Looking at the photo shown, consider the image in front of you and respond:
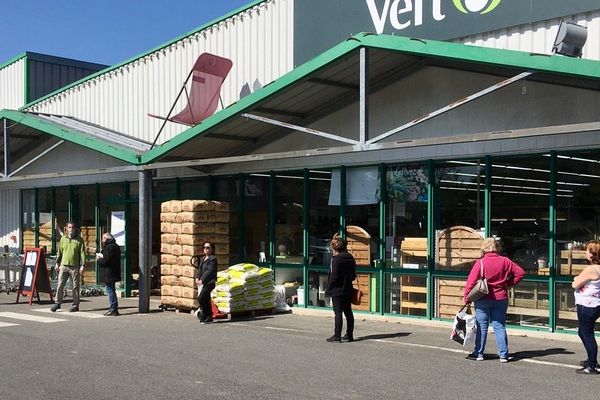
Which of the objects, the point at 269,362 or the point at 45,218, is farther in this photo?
the point at 45,218

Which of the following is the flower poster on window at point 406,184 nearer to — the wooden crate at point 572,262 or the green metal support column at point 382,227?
the green metal support column at point 382,227

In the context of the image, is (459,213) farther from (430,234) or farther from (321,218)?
(321,218)

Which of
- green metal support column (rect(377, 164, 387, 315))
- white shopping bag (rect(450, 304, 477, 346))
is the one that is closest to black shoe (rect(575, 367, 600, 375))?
white shopping bag (rect(450, 304, 477, 346))

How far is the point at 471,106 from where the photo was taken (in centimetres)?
1192

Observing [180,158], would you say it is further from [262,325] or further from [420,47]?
[420,47]

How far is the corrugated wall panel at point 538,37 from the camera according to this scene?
1036 cm

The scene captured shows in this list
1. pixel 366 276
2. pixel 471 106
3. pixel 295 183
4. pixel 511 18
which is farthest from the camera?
pixel 295 183

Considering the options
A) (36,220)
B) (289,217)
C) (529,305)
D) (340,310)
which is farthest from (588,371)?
(36,220)

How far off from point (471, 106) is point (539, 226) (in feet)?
7.66

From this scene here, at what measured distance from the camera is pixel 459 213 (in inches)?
477

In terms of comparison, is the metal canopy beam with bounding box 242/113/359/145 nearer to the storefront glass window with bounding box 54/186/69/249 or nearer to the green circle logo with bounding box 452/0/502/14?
the green circle logo with bounding box 452/0/502/14

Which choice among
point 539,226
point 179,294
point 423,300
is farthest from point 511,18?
point 179,294

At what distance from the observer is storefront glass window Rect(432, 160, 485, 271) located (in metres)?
11.9

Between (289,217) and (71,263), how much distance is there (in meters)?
4.67
